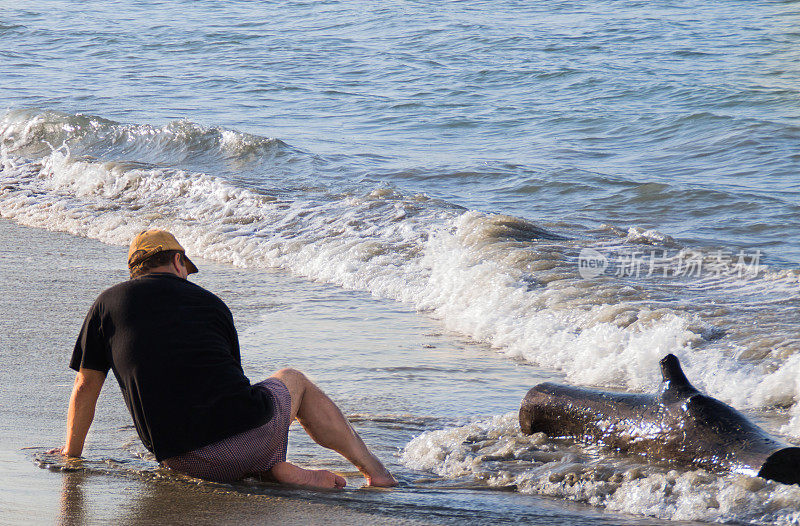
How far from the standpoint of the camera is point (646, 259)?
26.7 ft

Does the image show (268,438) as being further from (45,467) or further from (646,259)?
(646,259)

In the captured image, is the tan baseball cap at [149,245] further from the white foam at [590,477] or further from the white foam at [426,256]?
the white foam at [426,256]

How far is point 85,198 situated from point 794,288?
27.1 ft

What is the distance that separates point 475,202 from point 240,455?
7425 millimetres

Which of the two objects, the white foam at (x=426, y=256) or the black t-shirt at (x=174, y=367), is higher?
the black t-shirt at (x=174, y=367)

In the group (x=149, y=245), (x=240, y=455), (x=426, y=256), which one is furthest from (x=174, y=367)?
(x=426, y=256)

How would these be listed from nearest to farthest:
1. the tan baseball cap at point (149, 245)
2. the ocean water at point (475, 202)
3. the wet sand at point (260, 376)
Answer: the wet sand at point (260, 376) < the tan baseball cap at point (149, 245) < the ocean water at point (475, 202)

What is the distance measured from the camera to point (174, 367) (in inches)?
140

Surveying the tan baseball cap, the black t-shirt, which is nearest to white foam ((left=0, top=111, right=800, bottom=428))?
the black t-shirt

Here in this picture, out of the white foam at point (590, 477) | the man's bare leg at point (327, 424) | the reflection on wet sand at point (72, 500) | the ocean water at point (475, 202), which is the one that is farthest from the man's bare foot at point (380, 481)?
the reflection on wet sand at point (72, 500)

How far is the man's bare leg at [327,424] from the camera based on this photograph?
3.81 meters

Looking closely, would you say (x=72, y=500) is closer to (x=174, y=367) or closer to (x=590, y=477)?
(x=174, y=367)

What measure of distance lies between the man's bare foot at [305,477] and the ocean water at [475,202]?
10.1 inches

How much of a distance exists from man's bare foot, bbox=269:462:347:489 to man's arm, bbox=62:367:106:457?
80 centimetres
